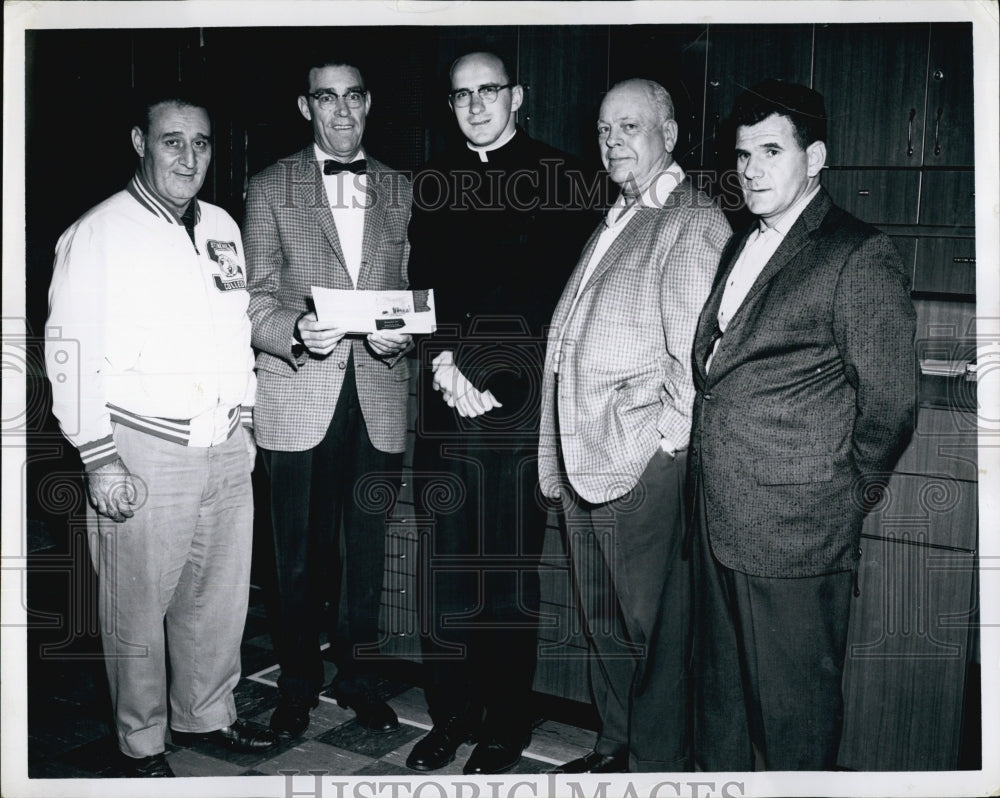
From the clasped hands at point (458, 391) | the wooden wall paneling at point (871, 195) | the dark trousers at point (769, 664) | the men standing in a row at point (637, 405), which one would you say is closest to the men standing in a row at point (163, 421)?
the clasped hands at point (458, 391)

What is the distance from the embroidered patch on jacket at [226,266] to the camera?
277 centimetres

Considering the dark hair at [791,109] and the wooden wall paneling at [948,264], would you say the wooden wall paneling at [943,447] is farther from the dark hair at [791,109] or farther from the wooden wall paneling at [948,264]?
the dark hair at [791,109]

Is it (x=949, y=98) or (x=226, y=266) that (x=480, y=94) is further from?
(x=949, y=98)

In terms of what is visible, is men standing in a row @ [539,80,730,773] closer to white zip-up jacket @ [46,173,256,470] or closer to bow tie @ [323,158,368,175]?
bow tie @ [323,158,368,175]

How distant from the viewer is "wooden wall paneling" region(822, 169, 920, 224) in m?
2.56

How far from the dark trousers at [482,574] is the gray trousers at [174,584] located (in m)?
0.52

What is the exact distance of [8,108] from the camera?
266cm

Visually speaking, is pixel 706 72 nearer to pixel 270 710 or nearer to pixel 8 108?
pixel 8 108

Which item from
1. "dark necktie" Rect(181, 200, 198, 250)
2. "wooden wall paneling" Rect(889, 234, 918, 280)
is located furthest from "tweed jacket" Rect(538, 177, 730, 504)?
"dark necktie" Rect(181, 200, 198, 250)

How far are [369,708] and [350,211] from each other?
139 cm

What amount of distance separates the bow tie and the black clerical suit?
158 mm

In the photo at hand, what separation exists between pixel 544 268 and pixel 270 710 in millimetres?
1488

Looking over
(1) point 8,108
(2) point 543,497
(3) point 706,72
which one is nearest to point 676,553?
(2) point 543,497

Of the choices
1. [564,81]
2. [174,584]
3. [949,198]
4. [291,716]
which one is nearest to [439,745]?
[291,716]
